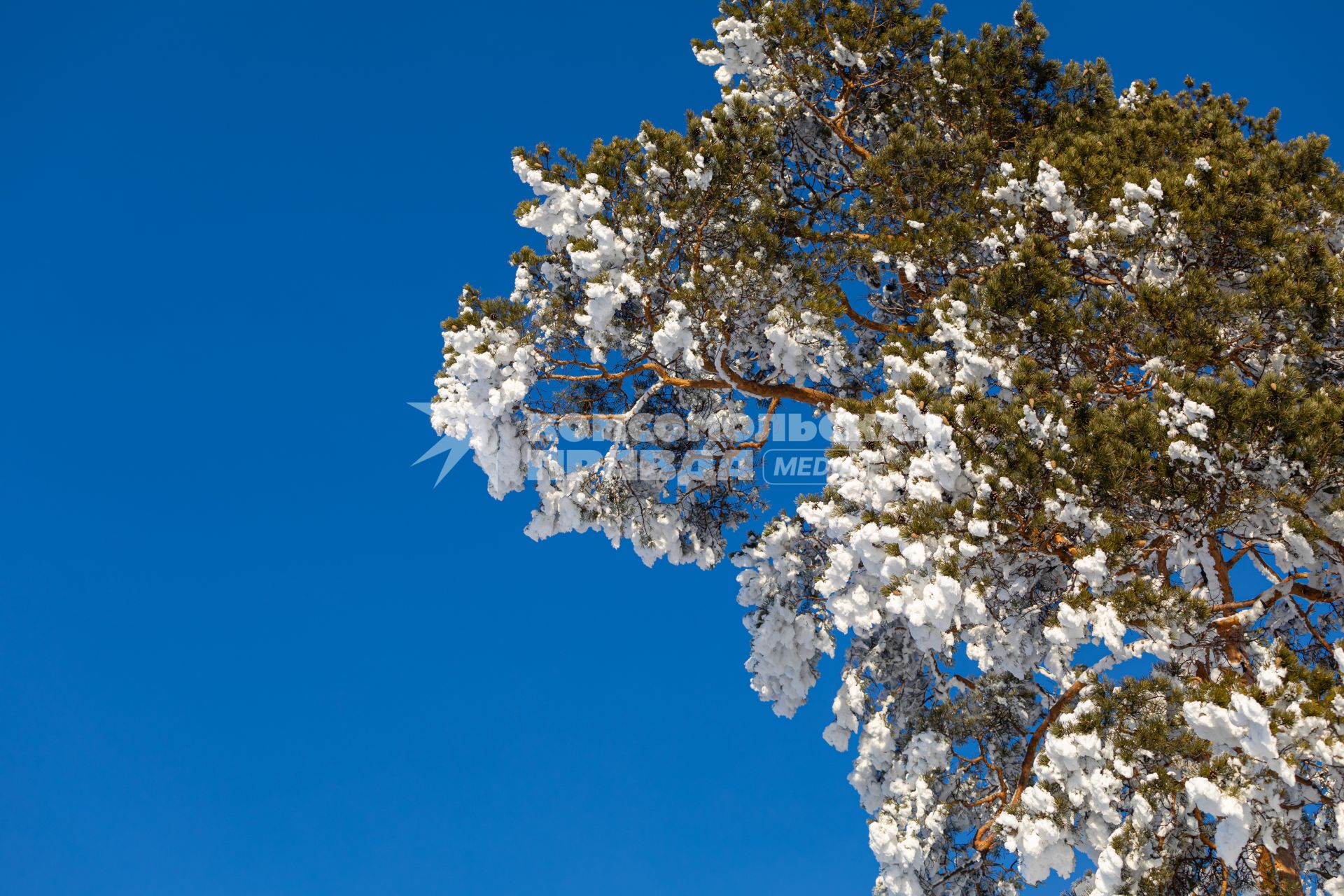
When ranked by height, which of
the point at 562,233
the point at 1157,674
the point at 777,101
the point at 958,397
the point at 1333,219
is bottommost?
the point at 1157,674

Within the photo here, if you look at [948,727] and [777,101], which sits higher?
[777,101]

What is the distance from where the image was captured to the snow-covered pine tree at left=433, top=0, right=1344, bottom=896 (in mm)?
7758

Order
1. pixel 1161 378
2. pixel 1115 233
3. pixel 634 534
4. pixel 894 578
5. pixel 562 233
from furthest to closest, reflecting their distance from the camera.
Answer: pixel 634 534, pixel 562 233, pixel 1115 233, pixel 894 578, pixel 1161 378

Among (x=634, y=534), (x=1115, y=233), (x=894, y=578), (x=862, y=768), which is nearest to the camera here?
(x=894, y=578)

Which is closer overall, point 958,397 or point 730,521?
point 958,397

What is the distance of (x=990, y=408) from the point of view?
26.9 feet

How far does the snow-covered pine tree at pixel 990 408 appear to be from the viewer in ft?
A: 25.5

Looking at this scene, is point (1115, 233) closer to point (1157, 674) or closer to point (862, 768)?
point (1157, 674)

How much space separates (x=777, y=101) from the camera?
11938mm

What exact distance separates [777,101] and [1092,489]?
5.78 m

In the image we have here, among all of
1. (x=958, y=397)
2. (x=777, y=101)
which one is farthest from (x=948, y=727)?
(x=777, y=101)

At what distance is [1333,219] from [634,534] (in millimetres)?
7005

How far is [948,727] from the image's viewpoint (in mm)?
10859

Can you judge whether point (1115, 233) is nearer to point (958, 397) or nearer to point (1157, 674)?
point (958, 397)
